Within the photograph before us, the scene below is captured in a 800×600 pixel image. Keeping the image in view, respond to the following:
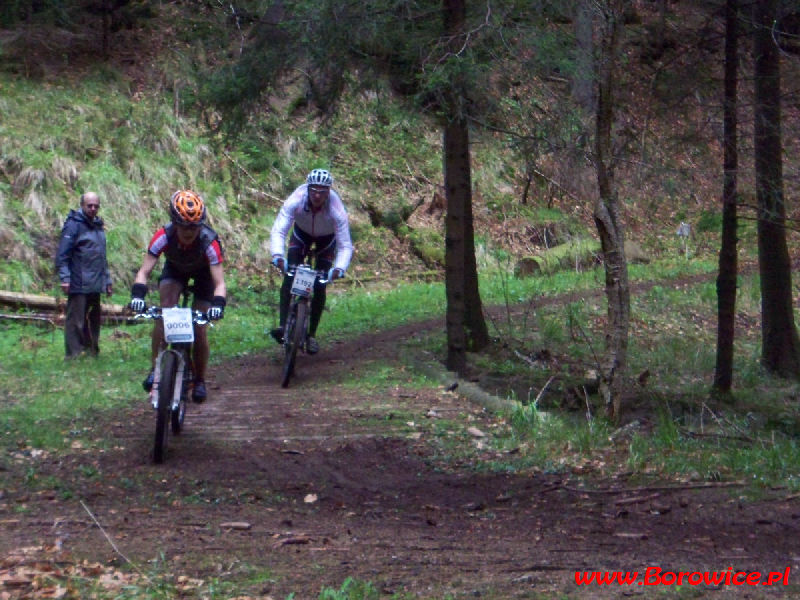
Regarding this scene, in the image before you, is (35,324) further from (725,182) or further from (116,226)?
(725,182)

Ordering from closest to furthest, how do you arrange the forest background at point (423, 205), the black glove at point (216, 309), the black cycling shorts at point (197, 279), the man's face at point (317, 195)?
1. the black glove at point (216, 309)
2. the forest background at point (423, 205)
3. the black cycling shorts at point (197, 279)
4. the man's face at point (317, 195)

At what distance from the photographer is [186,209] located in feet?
26.0

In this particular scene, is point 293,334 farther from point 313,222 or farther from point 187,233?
point 187,233

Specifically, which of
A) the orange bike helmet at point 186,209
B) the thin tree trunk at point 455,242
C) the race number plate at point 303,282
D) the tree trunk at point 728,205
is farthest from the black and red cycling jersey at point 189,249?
the tree trunk at point 728,205

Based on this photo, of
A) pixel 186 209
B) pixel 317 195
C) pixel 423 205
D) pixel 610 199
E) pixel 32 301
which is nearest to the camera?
pixel 186 209

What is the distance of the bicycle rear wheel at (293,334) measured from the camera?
10781mm

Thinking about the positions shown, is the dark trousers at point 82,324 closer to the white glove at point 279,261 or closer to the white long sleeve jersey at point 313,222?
the white long sleeve jersey at point 313,222

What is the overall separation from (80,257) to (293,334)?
11.5ft

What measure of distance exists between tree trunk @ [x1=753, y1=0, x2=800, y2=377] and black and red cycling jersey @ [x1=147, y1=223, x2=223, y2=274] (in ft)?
21.5

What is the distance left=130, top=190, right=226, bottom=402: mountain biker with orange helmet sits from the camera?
7.96 metres

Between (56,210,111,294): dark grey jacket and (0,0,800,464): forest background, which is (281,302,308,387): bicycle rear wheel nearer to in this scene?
(0,0,800,464): forest background

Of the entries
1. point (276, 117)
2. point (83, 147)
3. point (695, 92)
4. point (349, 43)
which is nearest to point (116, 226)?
point (83, 147)

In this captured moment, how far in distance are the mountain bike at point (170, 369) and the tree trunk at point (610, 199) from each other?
12.3ft

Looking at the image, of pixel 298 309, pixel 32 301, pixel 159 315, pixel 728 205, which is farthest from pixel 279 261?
pixel 32 301
